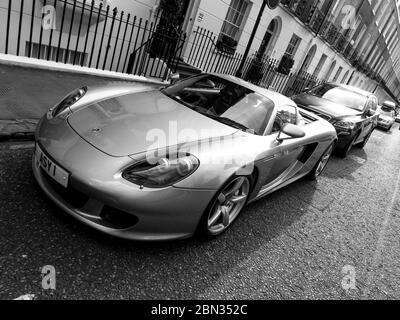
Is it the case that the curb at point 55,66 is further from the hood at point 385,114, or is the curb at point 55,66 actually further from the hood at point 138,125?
the hood at point 385,114

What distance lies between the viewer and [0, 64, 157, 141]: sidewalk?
3441mm

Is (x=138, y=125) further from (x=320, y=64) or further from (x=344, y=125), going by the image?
(x=320, y=64)

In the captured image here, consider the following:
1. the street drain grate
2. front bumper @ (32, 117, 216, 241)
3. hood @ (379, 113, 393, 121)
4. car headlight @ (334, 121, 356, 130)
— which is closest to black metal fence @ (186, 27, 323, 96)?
car headlight @ (334, 121, 356, 130)

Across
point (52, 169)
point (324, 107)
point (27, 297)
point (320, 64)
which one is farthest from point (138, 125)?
point (320, 64)

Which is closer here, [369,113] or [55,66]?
[55,66]

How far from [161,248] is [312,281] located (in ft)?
4.46

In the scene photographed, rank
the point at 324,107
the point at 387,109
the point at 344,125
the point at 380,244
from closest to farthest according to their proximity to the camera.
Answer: the point at 380,244 → the point at 344,125 → the point at 324,107 → the point at 387,109

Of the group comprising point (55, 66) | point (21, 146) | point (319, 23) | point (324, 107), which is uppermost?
point (319, 23)

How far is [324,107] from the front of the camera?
712 centimetres

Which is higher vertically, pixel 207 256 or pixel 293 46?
pixel 293 46

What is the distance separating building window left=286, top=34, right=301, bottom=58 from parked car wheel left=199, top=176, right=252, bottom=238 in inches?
590

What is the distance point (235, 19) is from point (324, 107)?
5809 millimetres

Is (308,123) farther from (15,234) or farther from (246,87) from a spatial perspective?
(15,234)
